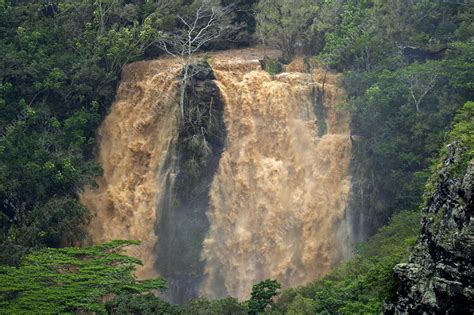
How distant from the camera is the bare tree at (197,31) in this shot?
31.8m

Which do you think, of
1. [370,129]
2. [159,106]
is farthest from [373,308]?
[159,106]

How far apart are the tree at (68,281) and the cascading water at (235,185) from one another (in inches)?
134

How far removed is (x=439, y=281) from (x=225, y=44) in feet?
68.6

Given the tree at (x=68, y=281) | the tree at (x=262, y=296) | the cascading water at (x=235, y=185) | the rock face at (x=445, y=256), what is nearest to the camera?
the rock face at (x=445, y=256)

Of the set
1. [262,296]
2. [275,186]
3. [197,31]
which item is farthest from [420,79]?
[262,296]

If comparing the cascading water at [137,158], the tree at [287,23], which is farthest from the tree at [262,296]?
the tree at [287,23]

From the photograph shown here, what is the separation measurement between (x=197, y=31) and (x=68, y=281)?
46.3 ft

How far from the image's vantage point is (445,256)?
52.9 feet

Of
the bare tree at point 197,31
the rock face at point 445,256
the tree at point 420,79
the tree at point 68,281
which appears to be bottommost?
the tree at point 68,281

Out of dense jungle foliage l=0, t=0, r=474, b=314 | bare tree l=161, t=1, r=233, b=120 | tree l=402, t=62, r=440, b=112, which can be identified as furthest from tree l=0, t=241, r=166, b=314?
tree l=402, t=62, r=440, b=112

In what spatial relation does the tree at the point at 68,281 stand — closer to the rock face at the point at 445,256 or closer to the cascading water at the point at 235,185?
the cascading water at the point at 235,185

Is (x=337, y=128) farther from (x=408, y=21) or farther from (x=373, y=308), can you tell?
(x=373, y=308)

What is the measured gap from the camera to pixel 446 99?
1171 inches

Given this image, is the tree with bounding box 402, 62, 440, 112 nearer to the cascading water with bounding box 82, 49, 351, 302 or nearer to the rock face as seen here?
the cascading water with bounding box 82, 49, 351, 302
